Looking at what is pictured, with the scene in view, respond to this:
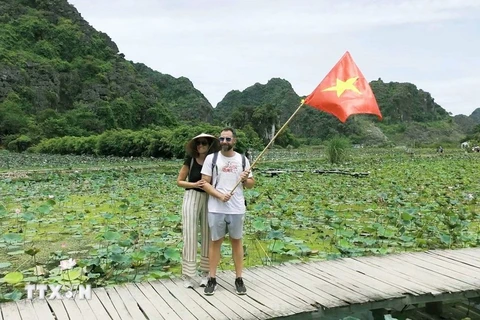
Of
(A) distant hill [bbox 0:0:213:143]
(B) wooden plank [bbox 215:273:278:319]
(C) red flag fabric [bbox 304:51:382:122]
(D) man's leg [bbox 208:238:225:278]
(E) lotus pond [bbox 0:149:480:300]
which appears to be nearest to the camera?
(B) wooden plank [bbox 215:273:278:319]

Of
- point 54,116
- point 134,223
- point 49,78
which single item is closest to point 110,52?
point 49,78

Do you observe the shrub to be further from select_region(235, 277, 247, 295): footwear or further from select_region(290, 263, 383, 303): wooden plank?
select_region(235, 277, 247, 295): footwear

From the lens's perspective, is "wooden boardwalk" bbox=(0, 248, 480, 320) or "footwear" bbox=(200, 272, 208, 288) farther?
"footwear" bbox=(200, 272, 208, 288)

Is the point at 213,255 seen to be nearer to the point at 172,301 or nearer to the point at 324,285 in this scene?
the point at 172,301

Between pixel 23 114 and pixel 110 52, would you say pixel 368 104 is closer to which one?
pixel 23 114

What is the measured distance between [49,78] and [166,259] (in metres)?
48.2

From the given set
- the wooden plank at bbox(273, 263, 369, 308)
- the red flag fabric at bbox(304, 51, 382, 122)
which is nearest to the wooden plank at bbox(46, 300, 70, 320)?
the wooden plank at bbox(273, 263, 369, 308)

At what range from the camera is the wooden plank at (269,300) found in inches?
118

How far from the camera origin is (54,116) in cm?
4272

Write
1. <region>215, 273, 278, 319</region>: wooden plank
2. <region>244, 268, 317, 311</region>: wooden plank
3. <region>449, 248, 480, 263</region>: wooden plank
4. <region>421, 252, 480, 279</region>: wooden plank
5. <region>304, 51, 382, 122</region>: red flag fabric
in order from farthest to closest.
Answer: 1. <region>449, 248, 480, 263</region>: wooden plank
2. <region>421, 252, 480, 279</region>: wooden plank
3. <region>304, 51, 382, 122</region>: red flag fabric
4. <region>244, 268, 317, 311</region>: wooden plank
5. <region>215, 273, 278, 319</region>: wooden plank

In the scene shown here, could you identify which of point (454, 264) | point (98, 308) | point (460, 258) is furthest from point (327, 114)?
point (98, 308)

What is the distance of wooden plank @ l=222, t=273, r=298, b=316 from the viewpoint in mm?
2997

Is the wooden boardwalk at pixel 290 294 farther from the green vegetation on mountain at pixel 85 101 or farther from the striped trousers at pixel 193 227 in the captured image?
the green vegetation on mountain at pixel 85 101

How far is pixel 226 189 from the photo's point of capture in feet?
10.5
